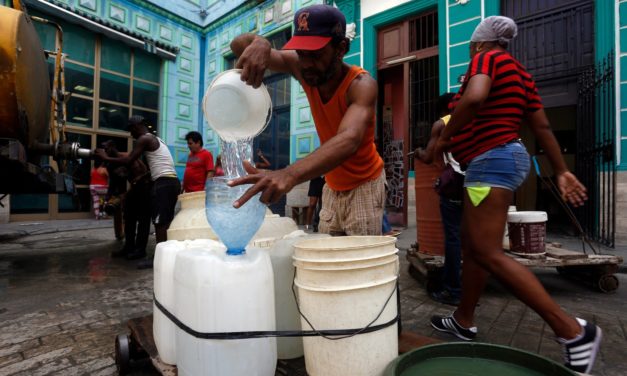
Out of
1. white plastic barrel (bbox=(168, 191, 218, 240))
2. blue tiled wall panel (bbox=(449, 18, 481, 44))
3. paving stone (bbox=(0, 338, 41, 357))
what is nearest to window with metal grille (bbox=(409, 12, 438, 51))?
blue tiled wall panel (bbox=(449, 18, 481, 44))

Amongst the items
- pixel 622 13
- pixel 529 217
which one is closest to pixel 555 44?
pixel 622 13

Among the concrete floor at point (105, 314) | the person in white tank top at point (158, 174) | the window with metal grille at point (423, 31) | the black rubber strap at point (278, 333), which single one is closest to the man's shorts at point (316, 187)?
the concrete floor at point (105, 314)

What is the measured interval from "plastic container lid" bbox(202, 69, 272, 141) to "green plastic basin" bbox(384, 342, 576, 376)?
144 centimetres

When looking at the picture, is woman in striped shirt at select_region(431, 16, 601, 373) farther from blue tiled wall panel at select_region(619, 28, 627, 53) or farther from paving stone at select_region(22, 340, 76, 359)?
blue tiled wall panel at select_region(619, 28, 627, 53)

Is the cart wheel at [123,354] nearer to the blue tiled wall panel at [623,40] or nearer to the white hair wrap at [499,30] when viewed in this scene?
the white hair wrap at [499,30]

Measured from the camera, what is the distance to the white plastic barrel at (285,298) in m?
1.70

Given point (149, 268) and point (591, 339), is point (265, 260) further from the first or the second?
point (149, 268)

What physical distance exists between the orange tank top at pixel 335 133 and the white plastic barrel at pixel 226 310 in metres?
0.86

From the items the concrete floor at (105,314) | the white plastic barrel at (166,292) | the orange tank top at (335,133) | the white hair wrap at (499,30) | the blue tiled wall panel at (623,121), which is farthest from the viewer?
the blue tiled wall panel at (623,121)

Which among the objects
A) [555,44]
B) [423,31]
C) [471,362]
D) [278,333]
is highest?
[423,31]

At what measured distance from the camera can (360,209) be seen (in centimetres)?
212

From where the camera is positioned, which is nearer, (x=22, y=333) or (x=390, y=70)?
(x=22, y=333)

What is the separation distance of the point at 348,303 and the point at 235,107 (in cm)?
129

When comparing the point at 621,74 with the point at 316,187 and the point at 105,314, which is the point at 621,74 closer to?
the point at 316,187
